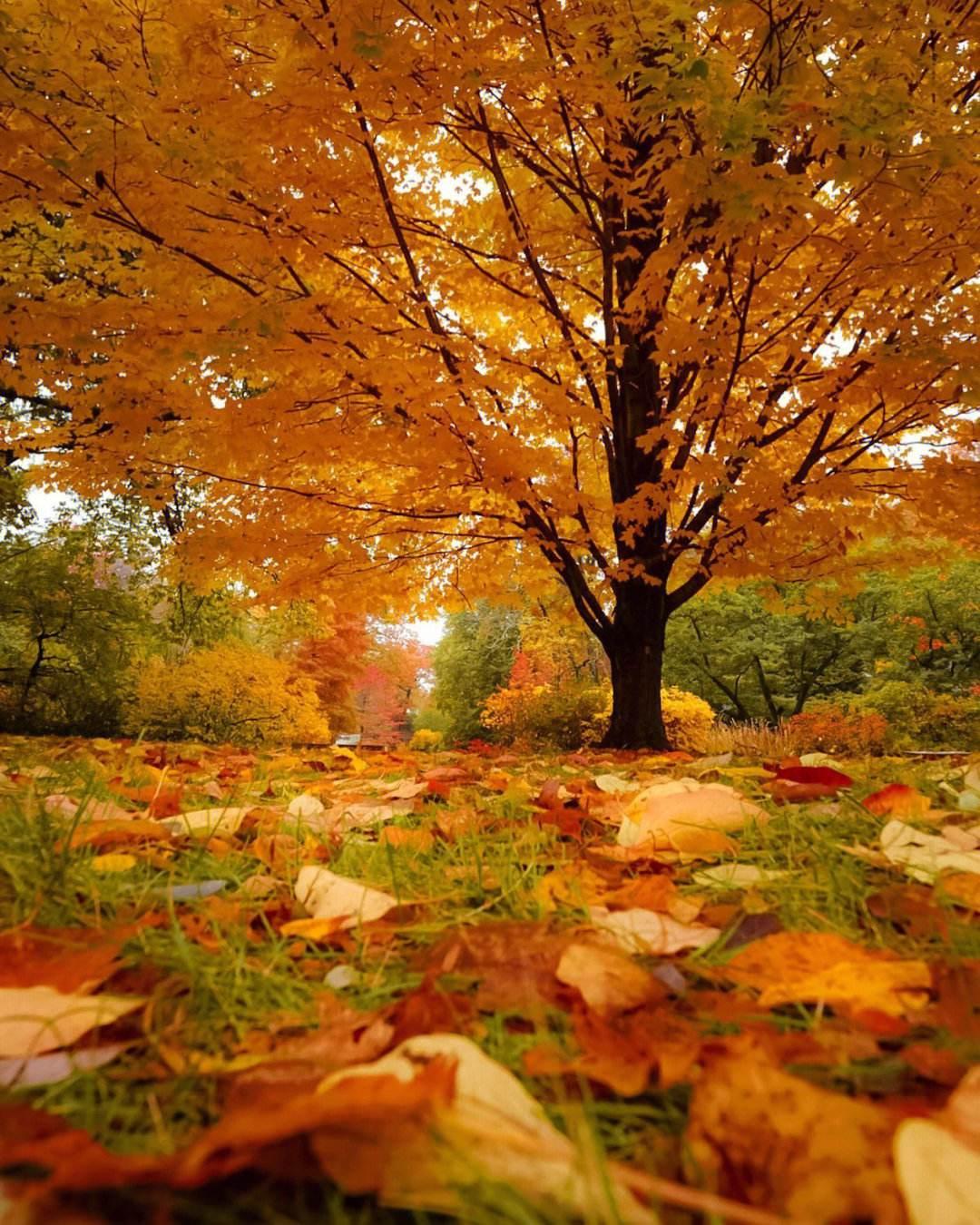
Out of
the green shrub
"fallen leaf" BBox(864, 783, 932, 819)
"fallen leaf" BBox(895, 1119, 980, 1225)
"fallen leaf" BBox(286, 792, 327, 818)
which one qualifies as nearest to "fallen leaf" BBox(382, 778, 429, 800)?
"fallen leaf" BBox(286, 792, 327, 818)

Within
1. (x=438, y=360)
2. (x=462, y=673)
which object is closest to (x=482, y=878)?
(x=438, y=360)

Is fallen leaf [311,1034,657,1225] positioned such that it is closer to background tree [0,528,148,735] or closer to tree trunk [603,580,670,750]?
tree trunk [603,580,670,750]

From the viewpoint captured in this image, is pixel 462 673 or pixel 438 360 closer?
pixel 438 360

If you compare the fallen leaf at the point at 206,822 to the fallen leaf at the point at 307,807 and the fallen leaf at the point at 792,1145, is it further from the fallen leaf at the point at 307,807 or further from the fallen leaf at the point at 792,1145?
the fallen leaf at the point at 792,1145

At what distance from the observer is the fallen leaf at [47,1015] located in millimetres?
555

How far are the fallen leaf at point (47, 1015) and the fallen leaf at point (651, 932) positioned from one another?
0.47 metres

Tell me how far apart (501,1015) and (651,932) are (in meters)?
0.25

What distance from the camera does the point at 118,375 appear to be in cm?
350

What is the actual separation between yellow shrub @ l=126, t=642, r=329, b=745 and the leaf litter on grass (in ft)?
24.4

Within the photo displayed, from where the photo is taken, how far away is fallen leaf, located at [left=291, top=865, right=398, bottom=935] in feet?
2.87

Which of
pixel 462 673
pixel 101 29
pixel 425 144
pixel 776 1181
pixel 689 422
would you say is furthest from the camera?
pixel 462 673

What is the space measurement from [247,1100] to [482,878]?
579 mm

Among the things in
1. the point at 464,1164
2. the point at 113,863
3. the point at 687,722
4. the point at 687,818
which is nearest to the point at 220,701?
the point at 687,722

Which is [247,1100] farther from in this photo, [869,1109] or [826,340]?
[826,340]
